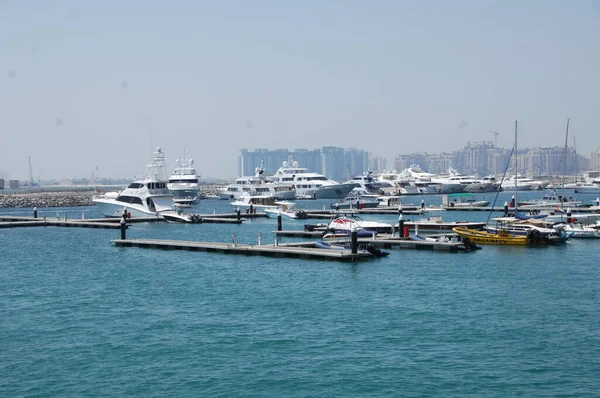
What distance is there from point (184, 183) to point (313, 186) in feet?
72.5

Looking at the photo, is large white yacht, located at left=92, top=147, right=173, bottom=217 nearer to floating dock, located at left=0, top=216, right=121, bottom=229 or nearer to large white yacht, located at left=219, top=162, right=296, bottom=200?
floating dock, located at left=0, top=216, right=121, bottom=229

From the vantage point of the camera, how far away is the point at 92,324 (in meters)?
25.1

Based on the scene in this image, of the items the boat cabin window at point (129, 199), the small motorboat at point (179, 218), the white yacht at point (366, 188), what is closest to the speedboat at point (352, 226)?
the small motorboat at point (179, 218)

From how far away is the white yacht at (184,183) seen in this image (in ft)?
389

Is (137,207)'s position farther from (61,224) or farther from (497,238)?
(497,238)

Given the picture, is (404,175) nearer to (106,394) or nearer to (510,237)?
(510,237)

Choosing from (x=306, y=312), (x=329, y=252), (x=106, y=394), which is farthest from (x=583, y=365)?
(x=329, y=252)

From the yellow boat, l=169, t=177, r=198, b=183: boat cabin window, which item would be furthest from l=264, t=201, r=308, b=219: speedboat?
l=169, t=177, r=198, b=183: boat cabin window

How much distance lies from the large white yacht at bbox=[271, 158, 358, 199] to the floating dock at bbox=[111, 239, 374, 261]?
3209 inches

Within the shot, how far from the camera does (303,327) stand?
2416 cm

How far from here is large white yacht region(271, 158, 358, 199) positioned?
128375 mm

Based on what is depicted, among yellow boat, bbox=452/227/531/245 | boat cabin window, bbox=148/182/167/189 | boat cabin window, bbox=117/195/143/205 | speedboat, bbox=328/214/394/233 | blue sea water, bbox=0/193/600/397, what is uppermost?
boat cabin window, bbox=148/182/167/189

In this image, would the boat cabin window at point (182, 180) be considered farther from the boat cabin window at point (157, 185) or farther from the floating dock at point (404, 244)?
the floating dock at point (404, 244)

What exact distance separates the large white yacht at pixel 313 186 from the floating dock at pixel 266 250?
81508 mm
